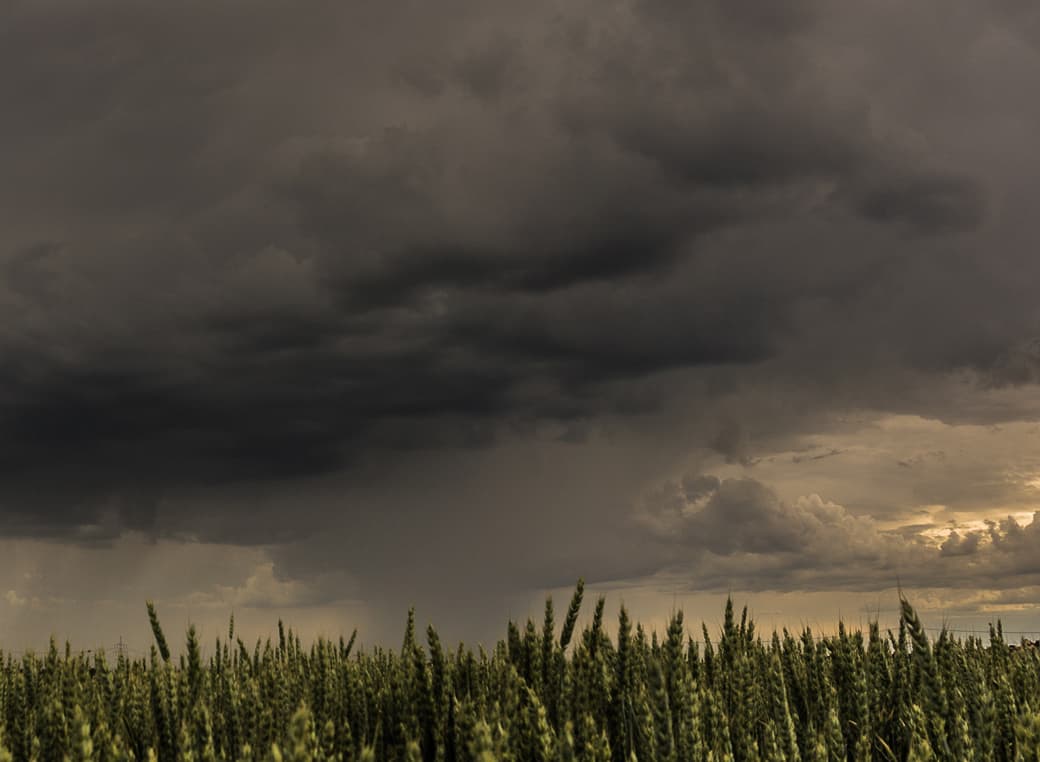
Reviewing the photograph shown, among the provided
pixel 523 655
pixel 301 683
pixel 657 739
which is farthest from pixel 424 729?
pixel 301 683

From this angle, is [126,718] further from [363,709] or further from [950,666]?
[950,666]

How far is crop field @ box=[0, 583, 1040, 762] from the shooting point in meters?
3.84

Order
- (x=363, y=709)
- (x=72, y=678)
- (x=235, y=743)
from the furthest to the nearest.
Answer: (x=363, y=709)
(x=72, y=678)
(x=235, y=743)

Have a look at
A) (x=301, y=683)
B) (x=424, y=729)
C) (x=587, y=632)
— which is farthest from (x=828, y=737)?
(x=301, y=683)

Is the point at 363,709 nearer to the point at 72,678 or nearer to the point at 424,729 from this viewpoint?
the point at 424,729

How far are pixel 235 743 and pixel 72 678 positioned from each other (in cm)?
114

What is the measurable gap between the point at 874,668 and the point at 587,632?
124 inches

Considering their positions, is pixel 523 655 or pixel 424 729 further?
pixel 523 655

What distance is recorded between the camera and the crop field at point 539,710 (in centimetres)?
384

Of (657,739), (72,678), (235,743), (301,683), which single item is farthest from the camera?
(301,683)

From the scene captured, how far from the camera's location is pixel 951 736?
5090mm

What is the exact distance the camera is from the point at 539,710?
3.92 meters

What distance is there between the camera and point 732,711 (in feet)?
19.8

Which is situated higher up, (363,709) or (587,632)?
(587,632)
